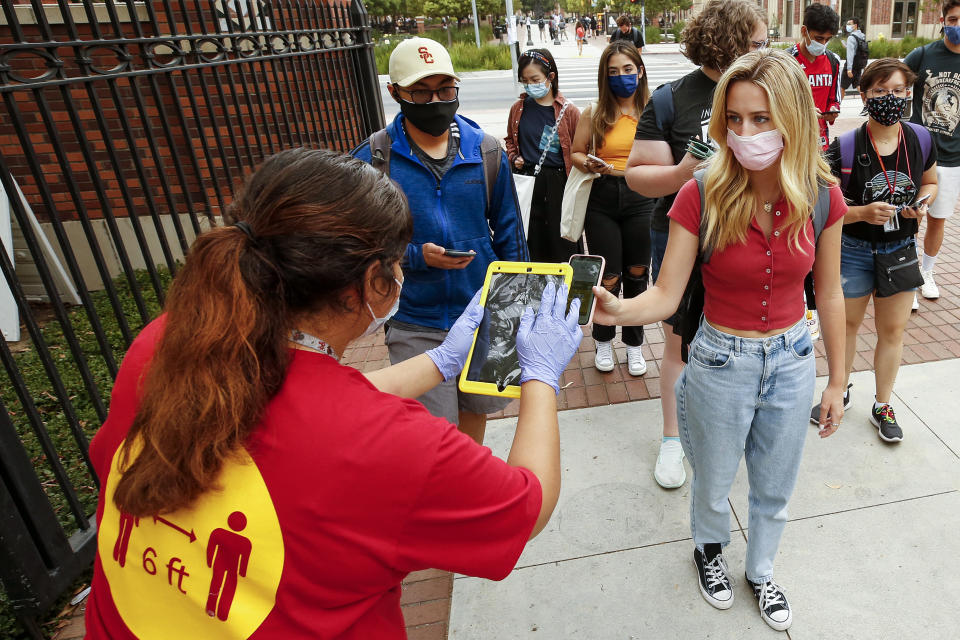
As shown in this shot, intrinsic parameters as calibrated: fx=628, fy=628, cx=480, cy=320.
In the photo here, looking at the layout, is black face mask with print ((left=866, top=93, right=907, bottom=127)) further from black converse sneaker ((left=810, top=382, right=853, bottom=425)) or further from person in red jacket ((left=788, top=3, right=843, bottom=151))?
person in red jacket ((left=788, top=3, right=843, bottom=151))

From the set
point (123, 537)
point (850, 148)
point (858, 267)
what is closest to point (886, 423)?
point (858, 267)

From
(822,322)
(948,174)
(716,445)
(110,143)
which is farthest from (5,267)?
(948,174)

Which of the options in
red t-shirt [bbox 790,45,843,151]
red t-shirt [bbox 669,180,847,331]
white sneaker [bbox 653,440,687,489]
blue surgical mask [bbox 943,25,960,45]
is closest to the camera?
red t-shirt [bbox 669,180,847,331]

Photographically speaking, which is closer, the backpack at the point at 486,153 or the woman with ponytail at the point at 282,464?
the woman with ponytail at the point at 282,464

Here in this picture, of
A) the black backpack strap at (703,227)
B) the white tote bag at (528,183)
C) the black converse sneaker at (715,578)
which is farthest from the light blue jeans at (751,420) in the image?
the white tote bag at (528,183)

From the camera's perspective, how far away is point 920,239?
18.9ft

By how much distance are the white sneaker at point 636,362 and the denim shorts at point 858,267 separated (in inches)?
51.4

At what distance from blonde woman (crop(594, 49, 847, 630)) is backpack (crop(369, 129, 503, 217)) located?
0.88 metres

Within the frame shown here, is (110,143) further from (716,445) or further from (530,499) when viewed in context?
(716,445)

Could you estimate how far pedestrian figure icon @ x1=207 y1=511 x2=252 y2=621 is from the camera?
1.04 meters

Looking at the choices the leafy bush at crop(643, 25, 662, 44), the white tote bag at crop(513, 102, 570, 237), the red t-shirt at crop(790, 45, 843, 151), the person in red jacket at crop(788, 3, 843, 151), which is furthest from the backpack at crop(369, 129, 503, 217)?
the leafy bush at crop(643, 25, 662, 44)

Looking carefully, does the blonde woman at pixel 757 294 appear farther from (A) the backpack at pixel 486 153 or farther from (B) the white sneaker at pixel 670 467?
(A) the backpack at pixel 486 153

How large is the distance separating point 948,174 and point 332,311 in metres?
5.12

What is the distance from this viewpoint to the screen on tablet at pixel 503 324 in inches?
70.7
